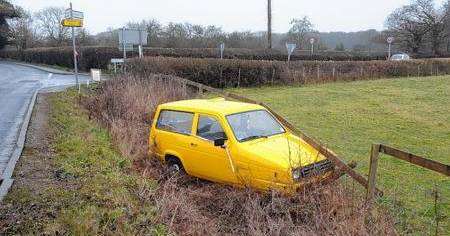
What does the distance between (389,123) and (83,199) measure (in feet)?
37.9

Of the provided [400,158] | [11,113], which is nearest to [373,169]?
[400,158]

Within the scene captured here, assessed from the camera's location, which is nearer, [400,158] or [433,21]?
[400,158]

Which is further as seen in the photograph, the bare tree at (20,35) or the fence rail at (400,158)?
the bare tree at (20,35)

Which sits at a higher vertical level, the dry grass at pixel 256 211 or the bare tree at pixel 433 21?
the bare tree at pixel 433 21

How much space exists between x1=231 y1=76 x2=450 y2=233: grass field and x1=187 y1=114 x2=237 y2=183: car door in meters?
2.80

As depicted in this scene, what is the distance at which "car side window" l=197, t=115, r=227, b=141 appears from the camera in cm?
900

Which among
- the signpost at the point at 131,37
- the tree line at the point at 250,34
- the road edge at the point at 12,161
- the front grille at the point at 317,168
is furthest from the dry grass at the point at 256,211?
the tree line at the point at 250,34

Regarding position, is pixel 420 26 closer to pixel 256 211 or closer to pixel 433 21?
pixel 433 21

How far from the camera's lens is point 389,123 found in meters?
15.6

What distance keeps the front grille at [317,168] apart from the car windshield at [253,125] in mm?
1201

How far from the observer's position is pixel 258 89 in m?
26.6

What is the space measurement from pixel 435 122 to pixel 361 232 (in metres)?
10.9

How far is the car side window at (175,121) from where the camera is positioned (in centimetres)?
971

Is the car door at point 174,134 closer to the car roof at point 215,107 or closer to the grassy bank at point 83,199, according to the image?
the car roof at point 215,107
